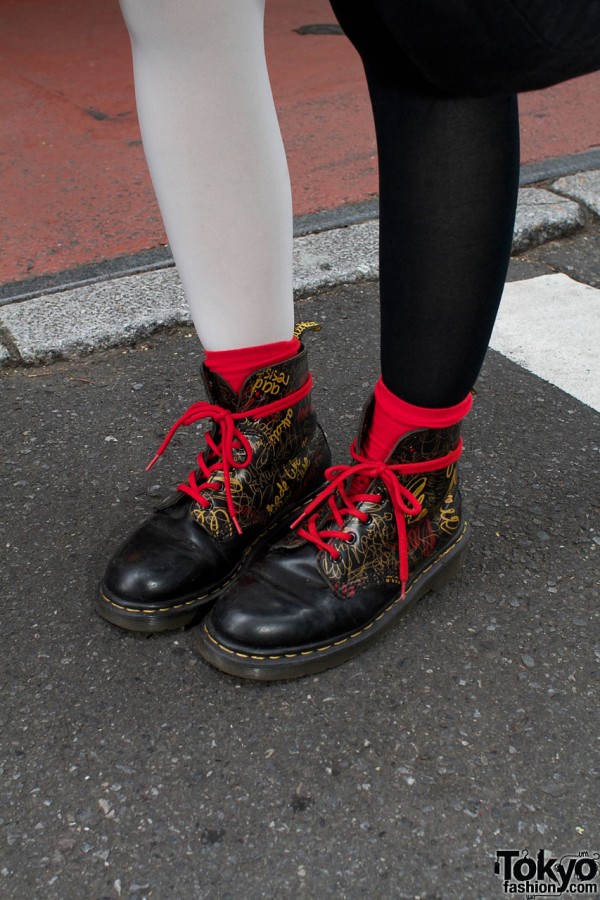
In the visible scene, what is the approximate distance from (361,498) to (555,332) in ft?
3.21

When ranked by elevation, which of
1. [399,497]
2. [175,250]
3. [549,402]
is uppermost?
[175,250]

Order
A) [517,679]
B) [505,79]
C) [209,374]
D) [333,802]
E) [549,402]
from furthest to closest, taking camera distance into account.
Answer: [549,402]
[209,374]
[517,679]
[333,802]
[505,79]

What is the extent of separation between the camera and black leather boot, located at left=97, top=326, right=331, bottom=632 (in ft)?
4.04

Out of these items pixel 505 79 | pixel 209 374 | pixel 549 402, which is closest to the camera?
pixel 505 79

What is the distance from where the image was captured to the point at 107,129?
3049 millimetres

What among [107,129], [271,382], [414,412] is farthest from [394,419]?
[107,129]

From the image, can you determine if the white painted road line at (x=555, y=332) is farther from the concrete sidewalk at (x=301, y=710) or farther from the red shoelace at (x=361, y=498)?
the red shoelace at (x=361, y=498)

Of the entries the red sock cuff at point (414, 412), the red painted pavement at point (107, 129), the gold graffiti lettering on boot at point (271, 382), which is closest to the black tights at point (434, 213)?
the red sock cuff at point (414, 412)

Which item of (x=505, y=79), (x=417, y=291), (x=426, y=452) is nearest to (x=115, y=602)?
(x=426, y=452)

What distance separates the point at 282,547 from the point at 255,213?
43cm

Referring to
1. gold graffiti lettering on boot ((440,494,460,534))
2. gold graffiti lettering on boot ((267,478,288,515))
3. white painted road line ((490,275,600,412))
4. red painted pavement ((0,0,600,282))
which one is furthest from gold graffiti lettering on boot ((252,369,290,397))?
red painted pavement ((0,0,600,282))

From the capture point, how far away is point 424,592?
4.22 ft

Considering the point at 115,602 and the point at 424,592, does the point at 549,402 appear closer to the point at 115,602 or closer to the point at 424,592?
the point at 424,592

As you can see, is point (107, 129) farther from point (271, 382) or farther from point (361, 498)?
point (361, 498)
